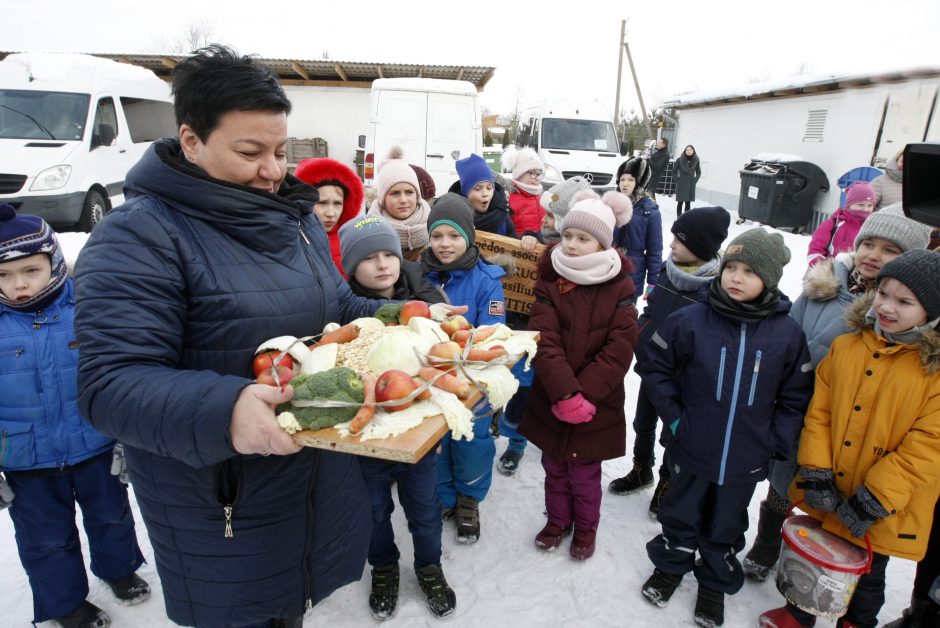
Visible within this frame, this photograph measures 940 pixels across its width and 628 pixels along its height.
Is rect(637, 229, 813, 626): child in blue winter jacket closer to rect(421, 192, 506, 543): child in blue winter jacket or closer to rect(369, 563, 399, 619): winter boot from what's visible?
rect(421, 192, 506, 543): child in blue winter jacket

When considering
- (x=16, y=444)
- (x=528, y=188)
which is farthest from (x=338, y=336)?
(x=528, y=188)

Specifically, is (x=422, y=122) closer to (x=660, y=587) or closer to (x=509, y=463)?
(x=509, y=463)

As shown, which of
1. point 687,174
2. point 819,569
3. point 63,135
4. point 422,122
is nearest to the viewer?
point 819,569

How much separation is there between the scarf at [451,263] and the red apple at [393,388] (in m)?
1.53

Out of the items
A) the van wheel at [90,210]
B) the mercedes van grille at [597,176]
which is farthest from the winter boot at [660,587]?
the mercedes van grille at [597,176]

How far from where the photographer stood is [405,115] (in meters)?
8.16

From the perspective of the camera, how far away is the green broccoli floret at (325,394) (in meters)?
1.12

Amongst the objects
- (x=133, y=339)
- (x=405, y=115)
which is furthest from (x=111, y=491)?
(x=405, y=115)

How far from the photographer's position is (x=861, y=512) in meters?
2.02

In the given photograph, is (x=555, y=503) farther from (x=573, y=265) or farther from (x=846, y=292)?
(x=846, y=292)

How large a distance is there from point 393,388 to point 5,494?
197cm

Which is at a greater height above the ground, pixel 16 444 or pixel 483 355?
pixel 483 355

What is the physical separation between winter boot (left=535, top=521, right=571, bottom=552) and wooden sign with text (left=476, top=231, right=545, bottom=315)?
1.30 meters

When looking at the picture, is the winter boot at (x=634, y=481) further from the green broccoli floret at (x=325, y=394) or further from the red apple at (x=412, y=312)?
the green broccoli floret at (x=325, y=394)
